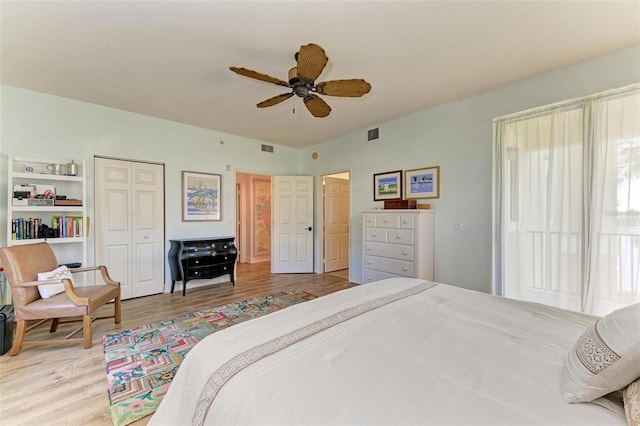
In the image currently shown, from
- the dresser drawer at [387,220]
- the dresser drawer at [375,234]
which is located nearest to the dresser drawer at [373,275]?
the dresser drawer at [375,234]

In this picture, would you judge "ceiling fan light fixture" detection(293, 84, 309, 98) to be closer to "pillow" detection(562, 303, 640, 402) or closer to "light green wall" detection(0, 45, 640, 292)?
"light green wall" detection(0, 45, 640, 292)

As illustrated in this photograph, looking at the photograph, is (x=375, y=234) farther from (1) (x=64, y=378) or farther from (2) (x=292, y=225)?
(1) (x=64, y=378)

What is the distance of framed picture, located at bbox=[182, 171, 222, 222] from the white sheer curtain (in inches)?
165

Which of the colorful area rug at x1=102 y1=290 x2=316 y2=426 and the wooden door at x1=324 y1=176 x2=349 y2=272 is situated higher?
the wooden door at x1=324 y1=176 x2=349 y2=272

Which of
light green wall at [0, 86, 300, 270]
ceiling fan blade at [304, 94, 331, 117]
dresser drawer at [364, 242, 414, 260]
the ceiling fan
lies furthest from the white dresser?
light green wall at [0, 86, 300, 270]

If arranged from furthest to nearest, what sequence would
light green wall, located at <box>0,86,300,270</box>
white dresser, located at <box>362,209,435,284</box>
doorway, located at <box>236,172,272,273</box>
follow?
doorway, located at <box>236,172,272,273</box>, white dresser, located at <box>362,209,435,284</box>, light green wall, located at <box>0,86,300,270</box>

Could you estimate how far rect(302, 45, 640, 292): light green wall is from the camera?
2.53 m

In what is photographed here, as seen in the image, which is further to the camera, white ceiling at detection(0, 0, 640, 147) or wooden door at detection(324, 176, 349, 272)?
wooden door at detection(324, 176, 349, 272)

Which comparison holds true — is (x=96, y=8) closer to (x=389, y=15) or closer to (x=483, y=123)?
(x=389, y=15)

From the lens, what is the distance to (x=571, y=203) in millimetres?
2566

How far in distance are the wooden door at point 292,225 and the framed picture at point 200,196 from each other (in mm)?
1183

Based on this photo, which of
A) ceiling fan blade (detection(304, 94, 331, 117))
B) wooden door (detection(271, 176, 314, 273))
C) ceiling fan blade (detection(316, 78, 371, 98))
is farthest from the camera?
wooden door (detection(271, 176, 314, 273))

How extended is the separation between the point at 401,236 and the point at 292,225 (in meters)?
2.55

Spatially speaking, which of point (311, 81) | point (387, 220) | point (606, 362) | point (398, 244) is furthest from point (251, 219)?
point (606, 362)
